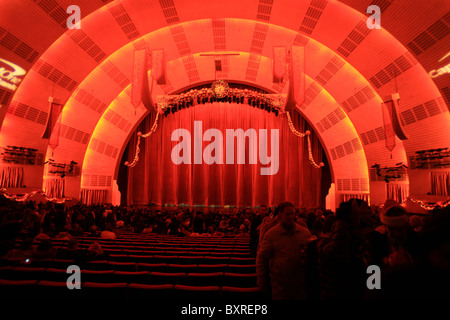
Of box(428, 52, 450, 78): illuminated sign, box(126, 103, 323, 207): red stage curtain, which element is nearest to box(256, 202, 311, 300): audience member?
box(428, 52, 450, 78): illuminated sign

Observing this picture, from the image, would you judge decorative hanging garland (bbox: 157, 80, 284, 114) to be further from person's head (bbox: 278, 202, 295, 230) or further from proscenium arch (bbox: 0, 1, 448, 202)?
person's head (bbox: 278, 202, 295, 230)

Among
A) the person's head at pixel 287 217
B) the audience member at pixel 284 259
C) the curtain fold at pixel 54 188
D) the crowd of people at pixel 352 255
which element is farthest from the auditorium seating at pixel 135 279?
the curtain fold at pixel 54 188

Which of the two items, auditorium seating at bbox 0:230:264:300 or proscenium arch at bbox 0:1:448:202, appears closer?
auditorium seating at bbox 0:230:264:300

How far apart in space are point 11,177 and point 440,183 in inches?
757

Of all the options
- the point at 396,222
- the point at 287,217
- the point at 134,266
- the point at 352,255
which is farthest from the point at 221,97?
the point at 352,255

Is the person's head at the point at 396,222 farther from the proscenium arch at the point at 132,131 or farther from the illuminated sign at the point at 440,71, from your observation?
the proscenium arch at the point at 132,131

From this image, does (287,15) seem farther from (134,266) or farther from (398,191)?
(134,266)

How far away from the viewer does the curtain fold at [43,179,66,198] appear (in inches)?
587

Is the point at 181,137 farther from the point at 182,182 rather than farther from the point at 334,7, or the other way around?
the point at 334,7

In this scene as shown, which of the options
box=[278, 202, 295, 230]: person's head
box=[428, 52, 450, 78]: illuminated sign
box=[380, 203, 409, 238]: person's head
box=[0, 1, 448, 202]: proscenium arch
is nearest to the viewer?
box=[380, 203, 409, 238]: person's head

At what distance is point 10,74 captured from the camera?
10.9 metres

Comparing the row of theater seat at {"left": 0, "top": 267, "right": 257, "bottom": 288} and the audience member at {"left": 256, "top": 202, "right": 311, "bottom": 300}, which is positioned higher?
the audience member at {"left": 256, "top": 202, "right": 311, "bottom": 300}

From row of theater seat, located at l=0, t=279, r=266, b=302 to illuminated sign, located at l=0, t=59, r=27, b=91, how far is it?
11611mm
